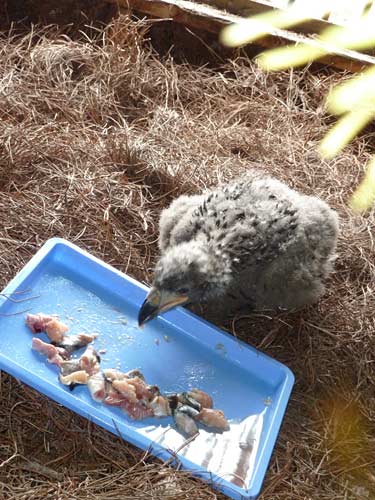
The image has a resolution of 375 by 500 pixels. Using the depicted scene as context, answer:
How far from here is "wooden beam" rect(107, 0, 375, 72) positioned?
5.00 metres

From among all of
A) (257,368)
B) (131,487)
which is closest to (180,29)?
(257,368)

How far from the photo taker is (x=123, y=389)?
3012mm

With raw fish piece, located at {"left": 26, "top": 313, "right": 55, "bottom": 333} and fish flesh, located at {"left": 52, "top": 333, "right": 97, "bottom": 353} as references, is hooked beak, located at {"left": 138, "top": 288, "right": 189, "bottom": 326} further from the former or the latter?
raw fish piece, located at {"left": 26, "top": 313, "right": 55, "bottom": 333}

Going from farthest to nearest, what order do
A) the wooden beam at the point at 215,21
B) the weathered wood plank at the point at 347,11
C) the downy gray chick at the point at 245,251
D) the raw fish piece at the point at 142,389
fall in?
the weathered wood plank at the point at 347,11
the wooden beam at the point at 215,21
the downy gray chick at the point at 245,251
the raw fish piece at the point at 142,389

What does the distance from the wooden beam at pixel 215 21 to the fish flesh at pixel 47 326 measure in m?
2.75

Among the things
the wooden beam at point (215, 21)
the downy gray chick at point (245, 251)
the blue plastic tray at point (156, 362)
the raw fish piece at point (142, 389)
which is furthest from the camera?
the wooden beam at point (215, 21)

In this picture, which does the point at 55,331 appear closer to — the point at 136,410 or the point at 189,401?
the point at 136,410

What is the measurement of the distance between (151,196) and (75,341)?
117 cm

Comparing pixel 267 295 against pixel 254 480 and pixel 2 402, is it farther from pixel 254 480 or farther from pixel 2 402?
pixel 2 402

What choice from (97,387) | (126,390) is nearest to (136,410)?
(126,390)

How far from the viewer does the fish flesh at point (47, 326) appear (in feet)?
10.5

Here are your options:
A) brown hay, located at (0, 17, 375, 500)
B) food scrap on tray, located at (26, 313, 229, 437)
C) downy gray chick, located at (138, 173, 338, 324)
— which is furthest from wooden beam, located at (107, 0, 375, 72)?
food scrap on tray, located at (26, 313, 229, 437)

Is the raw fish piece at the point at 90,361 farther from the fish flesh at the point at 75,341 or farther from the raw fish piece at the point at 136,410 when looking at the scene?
the raw fish piece at the point at 136,410

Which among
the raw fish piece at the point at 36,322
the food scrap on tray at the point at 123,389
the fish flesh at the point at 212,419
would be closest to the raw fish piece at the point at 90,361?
the food scrap on tray at the point at 123,389
